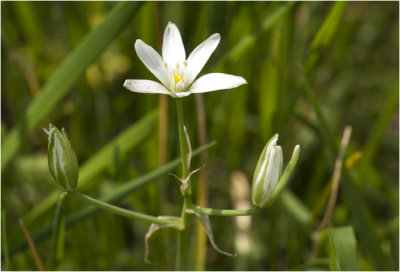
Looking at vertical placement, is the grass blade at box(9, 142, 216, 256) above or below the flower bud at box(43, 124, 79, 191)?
below

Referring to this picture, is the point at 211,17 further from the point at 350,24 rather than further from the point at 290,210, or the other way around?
the point at 350,24

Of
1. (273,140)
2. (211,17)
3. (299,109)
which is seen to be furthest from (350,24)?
(273,140)

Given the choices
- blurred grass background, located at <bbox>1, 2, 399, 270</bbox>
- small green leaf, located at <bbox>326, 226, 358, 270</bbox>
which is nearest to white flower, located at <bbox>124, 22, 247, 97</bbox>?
blurred grass background, located at <bbox>1, 2, 399, 270</bbox>

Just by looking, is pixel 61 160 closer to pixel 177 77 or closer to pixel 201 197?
pixel 177 77

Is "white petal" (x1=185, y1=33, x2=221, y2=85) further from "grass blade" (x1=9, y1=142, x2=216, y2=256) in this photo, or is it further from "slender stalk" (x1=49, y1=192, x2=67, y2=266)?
"slender stalk" (x1=49, y1=192, x2=67, y2=266)

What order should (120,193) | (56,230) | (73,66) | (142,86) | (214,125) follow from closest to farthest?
(142,86) < (56,230) < (120,193) < (73,66) < (214,125)

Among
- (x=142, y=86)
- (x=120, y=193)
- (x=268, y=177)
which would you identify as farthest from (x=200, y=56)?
(x=120, y=193)

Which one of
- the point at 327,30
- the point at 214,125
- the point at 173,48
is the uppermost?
the point at 327,30
